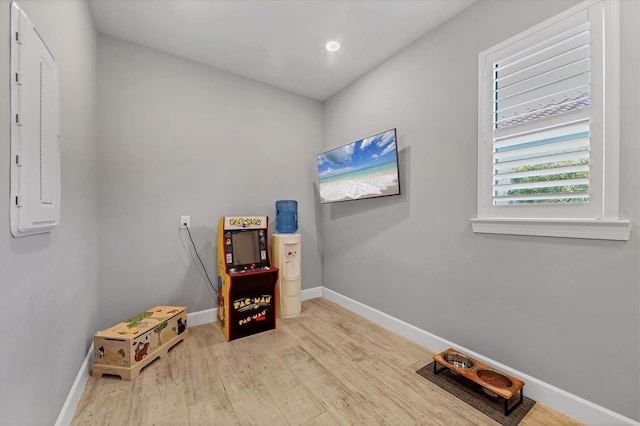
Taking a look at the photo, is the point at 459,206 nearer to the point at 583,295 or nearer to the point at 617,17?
the point at 583,295

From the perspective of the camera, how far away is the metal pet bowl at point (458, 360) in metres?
1.84

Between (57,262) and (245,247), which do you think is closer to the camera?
(57,262)

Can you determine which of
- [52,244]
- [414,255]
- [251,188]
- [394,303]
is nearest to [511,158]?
[414,255]

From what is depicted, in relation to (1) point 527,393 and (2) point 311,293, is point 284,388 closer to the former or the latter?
(1) point 527,393

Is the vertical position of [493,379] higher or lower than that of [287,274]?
lower

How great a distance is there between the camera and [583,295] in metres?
1.46

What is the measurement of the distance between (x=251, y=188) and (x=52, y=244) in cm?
191

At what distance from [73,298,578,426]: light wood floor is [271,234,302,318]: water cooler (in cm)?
48

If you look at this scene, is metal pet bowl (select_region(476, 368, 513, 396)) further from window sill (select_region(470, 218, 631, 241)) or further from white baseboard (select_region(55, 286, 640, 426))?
window sill (select_region(470, 218, 631, 241))

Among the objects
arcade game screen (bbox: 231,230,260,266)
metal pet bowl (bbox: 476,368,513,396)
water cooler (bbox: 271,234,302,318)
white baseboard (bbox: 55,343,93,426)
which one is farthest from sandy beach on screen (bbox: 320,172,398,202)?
white baseboard (bbox: 55,343,93,426)

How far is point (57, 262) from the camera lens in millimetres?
1336

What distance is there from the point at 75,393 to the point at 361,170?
107 inches

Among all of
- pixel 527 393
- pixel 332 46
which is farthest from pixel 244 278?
pixel 332 46

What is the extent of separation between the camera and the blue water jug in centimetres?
312
